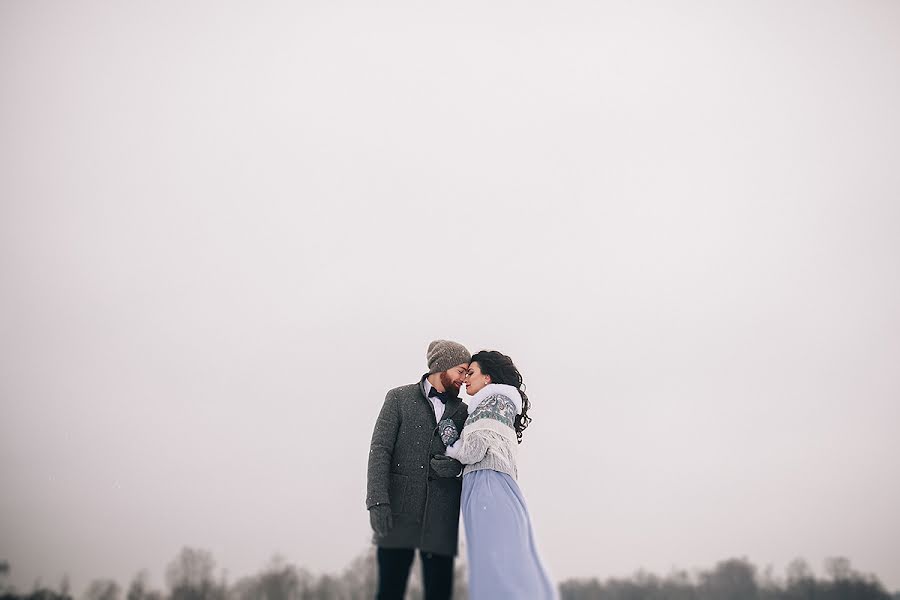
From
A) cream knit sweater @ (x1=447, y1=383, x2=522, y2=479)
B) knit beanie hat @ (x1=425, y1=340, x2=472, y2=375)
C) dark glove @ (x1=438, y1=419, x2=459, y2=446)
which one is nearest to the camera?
cream knit sweater @ (x1=447, y1=383, x2=522, y2=479)

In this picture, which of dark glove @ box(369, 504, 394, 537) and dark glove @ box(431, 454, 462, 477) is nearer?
dark glove @ box(369, 504, 394, 537)

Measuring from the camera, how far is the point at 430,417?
3.95m

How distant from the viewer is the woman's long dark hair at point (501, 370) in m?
4.23

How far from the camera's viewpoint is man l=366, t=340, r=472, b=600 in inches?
138

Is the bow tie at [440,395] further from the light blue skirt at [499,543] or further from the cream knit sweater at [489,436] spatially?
the light blue skirt at [499,543]

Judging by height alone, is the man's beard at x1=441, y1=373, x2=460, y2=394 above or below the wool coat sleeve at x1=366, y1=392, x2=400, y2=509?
above

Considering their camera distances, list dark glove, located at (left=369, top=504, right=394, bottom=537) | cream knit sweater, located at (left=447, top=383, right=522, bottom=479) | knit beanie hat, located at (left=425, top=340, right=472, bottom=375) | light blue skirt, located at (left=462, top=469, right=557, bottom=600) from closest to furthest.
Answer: light blue skirt, located at (left=462, top=469, right=557, bottom=600) < dark glove, located at (left=369, top=504, right=394, bottom=537) < cream knit sweater, located at (left=447, top=383, right=522, bottom=479) < knit beanie hat, located at (left=425, top=340, right=472, bottom=375)

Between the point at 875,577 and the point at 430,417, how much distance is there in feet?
24.8

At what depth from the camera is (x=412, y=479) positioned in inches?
147

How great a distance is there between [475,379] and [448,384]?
21cm

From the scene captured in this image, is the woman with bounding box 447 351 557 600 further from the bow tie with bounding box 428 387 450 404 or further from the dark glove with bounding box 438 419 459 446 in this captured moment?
the bow tie with bounding box 428 387 450 404

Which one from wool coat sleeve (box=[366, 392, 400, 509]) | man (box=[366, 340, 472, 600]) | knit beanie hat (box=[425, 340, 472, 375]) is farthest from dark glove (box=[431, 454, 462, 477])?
knit beanie hat (box=[425, 340, 472, 375])

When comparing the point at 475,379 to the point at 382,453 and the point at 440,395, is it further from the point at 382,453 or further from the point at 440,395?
the point at 382,453

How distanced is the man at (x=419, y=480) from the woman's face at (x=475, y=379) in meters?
0.05
